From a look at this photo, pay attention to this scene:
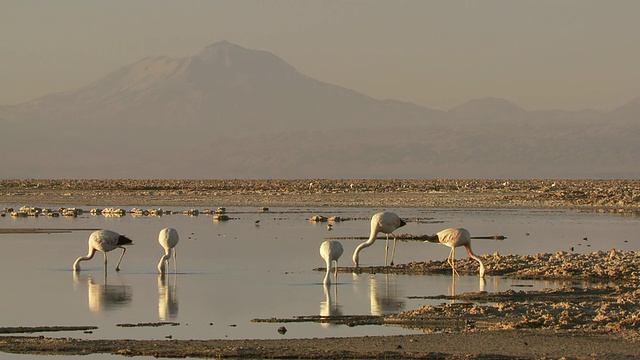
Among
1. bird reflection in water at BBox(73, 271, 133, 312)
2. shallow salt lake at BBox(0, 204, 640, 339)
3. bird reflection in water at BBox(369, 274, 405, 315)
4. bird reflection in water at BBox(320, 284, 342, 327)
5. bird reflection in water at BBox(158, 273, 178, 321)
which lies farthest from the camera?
bird reflection in water at BBox(73, 271, 133, 312)

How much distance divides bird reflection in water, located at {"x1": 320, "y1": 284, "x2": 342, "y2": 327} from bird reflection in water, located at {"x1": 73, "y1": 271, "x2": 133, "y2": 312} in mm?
3286

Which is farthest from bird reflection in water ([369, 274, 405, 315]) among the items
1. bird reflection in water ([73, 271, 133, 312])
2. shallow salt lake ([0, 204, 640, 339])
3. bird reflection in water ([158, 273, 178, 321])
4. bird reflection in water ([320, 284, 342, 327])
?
bird reflection in water ([73, 271, 133, 312])

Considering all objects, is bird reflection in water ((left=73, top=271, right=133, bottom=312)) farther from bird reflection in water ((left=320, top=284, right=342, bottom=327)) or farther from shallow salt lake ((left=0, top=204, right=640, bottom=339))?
bird reflection in water ((left=320, top=284, right=342, bottom=327))

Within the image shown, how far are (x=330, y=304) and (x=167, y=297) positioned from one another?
3.01 m

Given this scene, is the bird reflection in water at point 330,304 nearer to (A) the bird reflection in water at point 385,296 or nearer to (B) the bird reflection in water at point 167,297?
(A) the bird reflection in water at point 385,296

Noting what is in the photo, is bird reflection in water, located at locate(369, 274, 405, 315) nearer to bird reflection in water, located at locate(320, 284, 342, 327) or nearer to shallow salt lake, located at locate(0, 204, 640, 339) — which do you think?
shallow salt lake, located at locate(0, 204, 640, 339)

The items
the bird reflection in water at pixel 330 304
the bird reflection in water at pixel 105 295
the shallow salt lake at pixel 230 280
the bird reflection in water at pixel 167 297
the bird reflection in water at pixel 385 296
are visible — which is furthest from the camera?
the bird reflection in water at pixel 105 295

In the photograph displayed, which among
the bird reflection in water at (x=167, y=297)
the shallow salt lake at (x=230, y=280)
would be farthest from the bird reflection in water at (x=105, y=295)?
the bird reflection in water at (x=167, y=297)

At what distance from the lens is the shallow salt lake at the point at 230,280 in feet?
54.2

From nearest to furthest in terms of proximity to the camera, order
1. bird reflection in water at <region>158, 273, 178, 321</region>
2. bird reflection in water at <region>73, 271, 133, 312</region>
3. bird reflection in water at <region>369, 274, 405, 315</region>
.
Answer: bird reflection in water at <region>158, 273, 178, 321</region>
bird reflection in water at <region>369, 274, 405, 315</region>
bird reflection in water at <region>73, 271, 133, 312</region>

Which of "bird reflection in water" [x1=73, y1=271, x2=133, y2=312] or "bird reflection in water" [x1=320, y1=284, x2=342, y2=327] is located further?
"bird reflection in water" [x1=73, y1=271, x2=133, y2=312]

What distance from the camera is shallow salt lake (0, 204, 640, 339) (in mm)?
16531

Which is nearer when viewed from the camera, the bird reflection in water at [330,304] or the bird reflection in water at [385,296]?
the bird reflection in water at [330,304]

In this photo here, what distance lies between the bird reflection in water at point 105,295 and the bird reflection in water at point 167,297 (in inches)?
22.0
